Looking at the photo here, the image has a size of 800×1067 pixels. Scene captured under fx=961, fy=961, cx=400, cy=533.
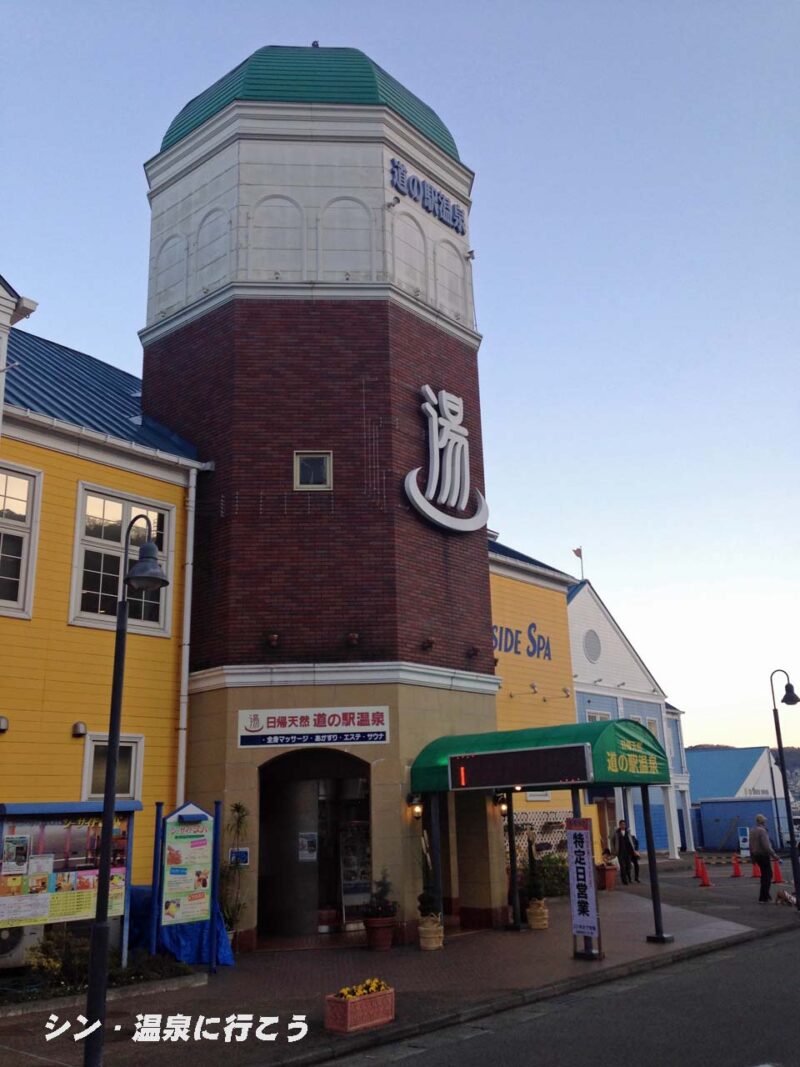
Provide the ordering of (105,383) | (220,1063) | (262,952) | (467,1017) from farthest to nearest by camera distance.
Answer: (105,383) → (262,952) → (467,1017) → (220,1063)

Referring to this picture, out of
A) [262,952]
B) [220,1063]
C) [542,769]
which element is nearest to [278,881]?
[262,952]

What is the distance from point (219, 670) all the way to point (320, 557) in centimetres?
298

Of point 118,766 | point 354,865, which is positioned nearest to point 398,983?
point 354,865

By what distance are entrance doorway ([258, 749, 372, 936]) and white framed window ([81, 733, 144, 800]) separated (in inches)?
93.9

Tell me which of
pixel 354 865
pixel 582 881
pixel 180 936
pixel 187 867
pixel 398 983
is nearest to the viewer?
pixel 398 983

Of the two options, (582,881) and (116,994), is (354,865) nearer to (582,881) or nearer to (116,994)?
(582,881)

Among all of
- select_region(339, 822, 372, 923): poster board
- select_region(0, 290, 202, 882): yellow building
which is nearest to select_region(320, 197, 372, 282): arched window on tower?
select_region(0, 290, 202, 882): yellow building

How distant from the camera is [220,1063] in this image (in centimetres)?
985

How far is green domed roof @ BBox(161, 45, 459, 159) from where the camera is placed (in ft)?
72.7

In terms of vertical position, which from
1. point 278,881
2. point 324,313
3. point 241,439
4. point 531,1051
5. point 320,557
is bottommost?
point 531,1051

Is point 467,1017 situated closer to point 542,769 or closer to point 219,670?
point 542,769

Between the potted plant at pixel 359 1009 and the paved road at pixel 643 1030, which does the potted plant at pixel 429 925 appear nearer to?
the paved road at pixel 643 1030

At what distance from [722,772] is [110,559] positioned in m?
50.3

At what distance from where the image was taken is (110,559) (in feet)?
61.5
